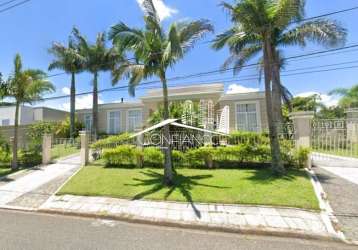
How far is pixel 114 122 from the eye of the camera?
23781 millimetres

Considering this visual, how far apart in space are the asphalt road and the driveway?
1.04 m

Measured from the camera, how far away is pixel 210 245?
14.5 feet

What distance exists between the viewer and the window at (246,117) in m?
19.0

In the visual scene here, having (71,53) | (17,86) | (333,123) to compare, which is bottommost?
(333,123)

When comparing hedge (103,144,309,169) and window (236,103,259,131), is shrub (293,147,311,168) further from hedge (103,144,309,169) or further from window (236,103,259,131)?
window (236,103,259,131)

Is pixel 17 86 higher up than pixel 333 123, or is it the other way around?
pixel 17 86

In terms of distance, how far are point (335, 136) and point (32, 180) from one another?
13541 mm

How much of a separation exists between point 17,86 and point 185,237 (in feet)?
41.1

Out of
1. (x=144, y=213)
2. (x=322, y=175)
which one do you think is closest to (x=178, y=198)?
(x=144, y=213)

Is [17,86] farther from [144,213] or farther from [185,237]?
[185,237]

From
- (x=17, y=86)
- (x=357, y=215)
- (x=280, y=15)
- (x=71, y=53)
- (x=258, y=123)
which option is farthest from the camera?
(x=71, y=53)

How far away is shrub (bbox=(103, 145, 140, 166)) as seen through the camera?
11.0m

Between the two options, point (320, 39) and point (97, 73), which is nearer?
point (320, 39)

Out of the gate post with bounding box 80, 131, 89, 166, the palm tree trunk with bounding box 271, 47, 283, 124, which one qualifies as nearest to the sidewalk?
the gate post with bounding box 80, 131, 89, 166
